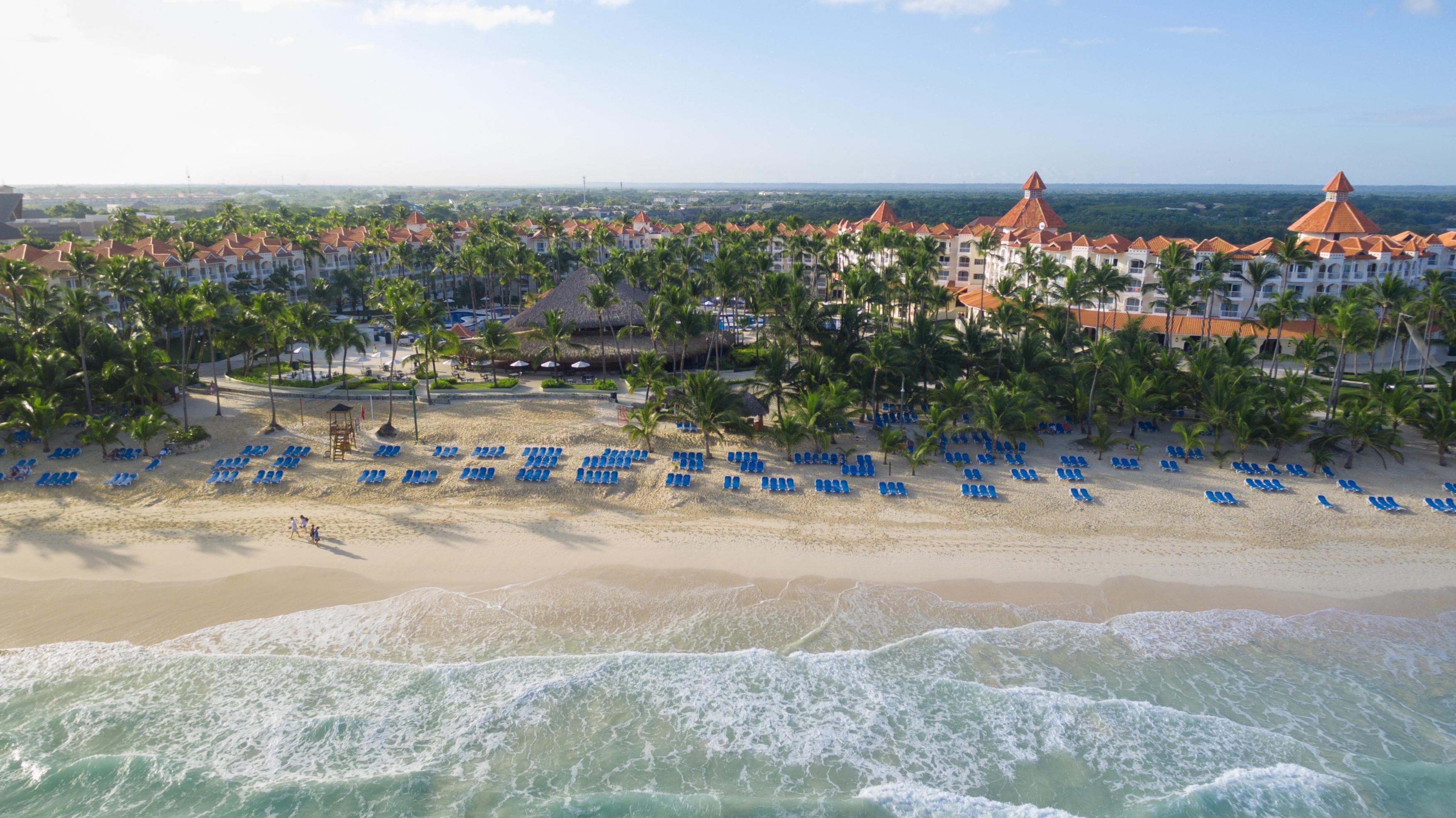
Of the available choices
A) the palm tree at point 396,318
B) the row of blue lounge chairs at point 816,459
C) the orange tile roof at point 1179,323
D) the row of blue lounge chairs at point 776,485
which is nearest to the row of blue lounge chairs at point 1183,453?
the row of blue lounge chairs at point 816,459

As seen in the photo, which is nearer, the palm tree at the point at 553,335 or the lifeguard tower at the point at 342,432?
the lifeguard tower at the point at 342,432

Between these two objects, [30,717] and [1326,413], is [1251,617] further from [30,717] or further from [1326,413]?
[30,717]

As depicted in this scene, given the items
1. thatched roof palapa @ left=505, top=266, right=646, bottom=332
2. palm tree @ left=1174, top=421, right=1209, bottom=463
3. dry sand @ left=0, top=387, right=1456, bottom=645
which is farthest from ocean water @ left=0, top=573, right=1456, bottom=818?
thatched roof palapa @ left=505, top=266, right=646, bottom=332

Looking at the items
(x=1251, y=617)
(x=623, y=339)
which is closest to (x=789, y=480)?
(x=1251, y=617)

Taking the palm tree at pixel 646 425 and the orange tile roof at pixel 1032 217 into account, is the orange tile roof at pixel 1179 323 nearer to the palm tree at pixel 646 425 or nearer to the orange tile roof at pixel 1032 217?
the orange tile roof at pixel 1032 217

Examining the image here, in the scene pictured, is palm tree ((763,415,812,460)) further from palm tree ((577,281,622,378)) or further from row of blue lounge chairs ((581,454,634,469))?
palm tree ((577,281,622,378))

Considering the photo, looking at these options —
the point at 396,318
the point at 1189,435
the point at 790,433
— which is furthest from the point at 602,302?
the point at 1189,435
